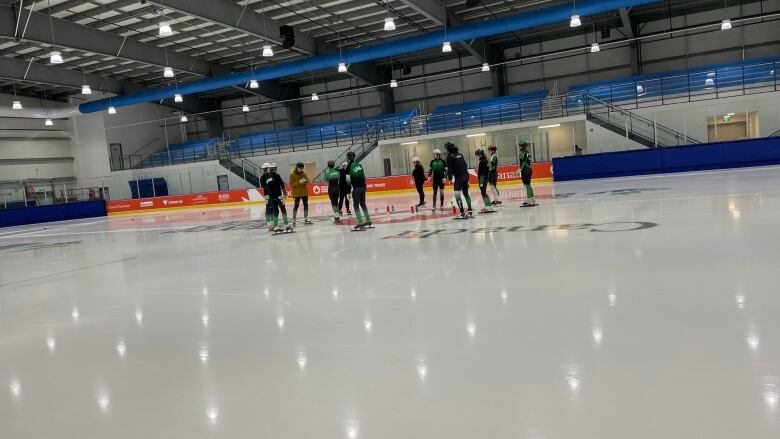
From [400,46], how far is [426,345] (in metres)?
24.3

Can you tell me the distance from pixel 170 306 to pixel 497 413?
3946 mm

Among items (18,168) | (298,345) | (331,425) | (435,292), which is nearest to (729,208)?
(435,292)

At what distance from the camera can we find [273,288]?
5758 mm

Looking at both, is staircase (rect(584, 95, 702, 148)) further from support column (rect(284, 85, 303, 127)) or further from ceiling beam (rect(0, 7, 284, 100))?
ceiling beam (rect(0, 7, 284, 100))

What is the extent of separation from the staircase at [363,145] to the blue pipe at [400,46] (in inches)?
227

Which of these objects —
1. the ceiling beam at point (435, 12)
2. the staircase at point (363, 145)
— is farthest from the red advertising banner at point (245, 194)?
the ceiling beam at point (435, 12)

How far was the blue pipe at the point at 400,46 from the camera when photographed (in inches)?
851

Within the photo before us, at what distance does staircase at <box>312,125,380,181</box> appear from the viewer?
31.8 m

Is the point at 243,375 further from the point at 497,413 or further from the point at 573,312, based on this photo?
the point at 573,312

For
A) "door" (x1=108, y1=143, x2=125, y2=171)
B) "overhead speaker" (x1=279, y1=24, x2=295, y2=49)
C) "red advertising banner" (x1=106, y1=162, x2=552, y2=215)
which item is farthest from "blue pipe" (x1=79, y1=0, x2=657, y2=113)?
"red advertising banner" (x1=106, y1=162, x2=552, y2=215)

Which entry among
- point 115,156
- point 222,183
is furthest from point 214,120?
→ point 222,183

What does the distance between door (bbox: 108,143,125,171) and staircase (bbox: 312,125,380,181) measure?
51.2ft

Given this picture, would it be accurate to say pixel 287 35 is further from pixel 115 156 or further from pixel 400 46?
pixel 115 156

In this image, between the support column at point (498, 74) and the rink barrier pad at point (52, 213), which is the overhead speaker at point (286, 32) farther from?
the rink barrier pad at point (52, 213)
